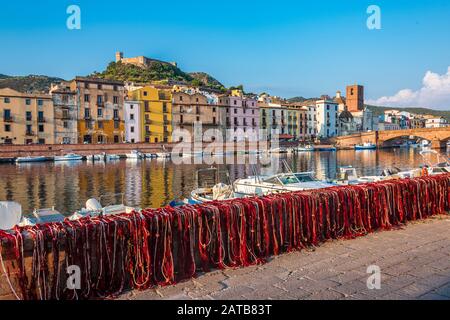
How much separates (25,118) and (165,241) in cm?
7568

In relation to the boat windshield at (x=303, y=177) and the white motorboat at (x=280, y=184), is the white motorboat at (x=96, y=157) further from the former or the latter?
the boat windshield at (x=303, y=177)

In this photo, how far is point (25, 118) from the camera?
72188 mm

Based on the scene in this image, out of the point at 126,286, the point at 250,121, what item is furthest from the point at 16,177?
the point at 250,121

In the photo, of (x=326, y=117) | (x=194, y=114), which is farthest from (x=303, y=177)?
(x=326, y=117)

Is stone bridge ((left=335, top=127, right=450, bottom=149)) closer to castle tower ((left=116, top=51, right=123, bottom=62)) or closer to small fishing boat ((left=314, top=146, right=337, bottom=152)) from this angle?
small fishing boat ((left=314, top=146, right=337, bottom=152))

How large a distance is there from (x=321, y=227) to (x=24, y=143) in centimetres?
7544

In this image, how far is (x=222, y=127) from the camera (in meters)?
98.9

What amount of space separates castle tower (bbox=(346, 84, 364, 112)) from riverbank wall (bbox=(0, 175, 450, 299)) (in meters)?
149

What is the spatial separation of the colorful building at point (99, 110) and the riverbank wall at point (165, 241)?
253 ft

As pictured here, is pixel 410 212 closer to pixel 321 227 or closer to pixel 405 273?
pixel 321 227

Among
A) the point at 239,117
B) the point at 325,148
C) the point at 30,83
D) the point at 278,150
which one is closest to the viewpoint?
the point at 278,150

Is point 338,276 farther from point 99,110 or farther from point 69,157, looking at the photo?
point 99,110

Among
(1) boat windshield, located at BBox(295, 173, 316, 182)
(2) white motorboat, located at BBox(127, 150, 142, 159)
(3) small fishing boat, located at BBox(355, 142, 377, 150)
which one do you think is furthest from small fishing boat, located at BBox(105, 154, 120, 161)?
(3) small fishing boat, located at BBox(355, 142, 377, 150)

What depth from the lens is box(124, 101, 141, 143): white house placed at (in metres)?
84.1
